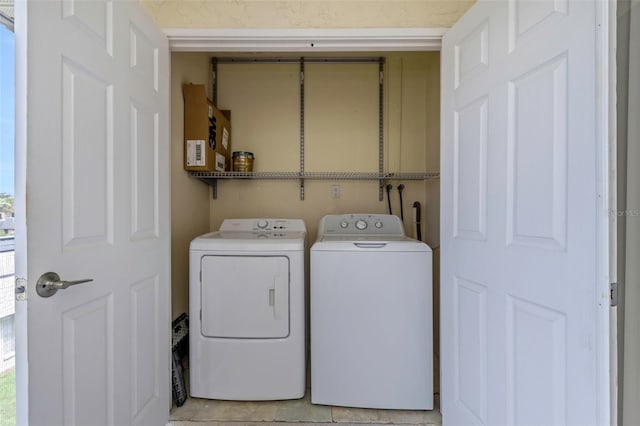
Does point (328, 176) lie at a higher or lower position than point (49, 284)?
higher

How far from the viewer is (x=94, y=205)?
969 mm

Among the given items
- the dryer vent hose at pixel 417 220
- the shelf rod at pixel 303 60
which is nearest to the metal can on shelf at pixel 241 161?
the shelf rod at pixel 303 60

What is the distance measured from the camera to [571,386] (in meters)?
0.86

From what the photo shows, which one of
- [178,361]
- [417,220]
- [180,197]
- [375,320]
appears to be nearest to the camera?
[375,320]

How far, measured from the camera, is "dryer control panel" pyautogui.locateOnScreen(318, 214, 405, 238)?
2.12m

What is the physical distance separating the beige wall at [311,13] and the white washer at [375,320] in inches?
44.8

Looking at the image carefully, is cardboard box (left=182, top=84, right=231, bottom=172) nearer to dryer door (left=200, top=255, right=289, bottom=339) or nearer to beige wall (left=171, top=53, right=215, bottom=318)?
beige wall (left=171, top=53, right=215, bottom=318)

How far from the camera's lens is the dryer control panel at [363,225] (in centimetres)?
212

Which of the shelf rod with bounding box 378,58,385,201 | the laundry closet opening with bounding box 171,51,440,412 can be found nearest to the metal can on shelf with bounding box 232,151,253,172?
the laundry closet opening with bounding box 171,51,440,412

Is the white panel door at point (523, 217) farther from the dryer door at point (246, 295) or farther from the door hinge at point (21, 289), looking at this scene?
the door hinge at point (21, 289)

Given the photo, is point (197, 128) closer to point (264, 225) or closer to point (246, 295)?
point (264, 225)

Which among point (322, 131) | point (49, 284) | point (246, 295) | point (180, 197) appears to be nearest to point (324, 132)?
point (322, 131)

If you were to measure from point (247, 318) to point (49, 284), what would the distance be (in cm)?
98

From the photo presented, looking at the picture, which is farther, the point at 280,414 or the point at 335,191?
the point at 335,191
